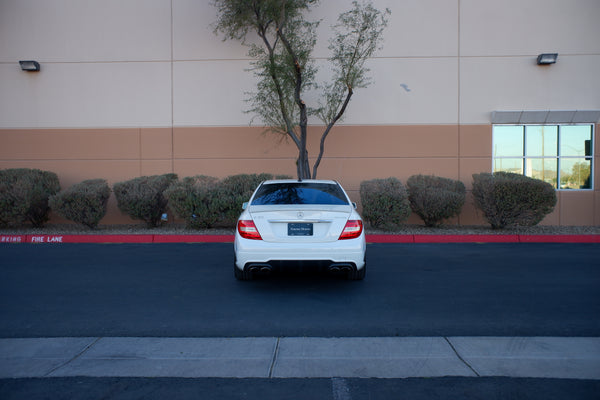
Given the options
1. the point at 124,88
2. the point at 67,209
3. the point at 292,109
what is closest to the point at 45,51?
the point at 124,88

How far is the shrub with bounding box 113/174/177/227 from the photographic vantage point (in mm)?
11578

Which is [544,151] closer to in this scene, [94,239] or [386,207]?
[386,207]

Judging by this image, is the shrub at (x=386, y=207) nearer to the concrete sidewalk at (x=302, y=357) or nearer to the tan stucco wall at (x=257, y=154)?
the tan stucco wall at (x=257, y=154)

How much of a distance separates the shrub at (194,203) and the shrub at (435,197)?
5172 millimetres

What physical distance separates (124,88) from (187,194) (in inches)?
188

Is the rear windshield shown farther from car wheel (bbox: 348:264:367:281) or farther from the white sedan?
car wheel (bbox: 348:264:367:281)

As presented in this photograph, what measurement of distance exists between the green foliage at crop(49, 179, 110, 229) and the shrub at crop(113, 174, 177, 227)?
49 cm

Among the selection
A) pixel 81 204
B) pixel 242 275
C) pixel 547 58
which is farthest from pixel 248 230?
pixel 547 58

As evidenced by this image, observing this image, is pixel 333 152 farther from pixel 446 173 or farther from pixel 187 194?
pixel 187 194

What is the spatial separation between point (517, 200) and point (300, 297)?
7.64m

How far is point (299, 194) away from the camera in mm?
6465

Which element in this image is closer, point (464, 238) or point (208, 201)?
point (464, 238)

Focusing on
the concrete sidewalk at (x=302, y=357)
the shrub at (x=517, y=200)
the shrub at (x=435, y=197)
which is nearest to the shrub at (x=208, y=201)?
the shrub at (x=435, y=197)

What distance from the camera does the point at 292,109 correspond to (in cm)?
1218
